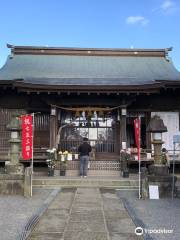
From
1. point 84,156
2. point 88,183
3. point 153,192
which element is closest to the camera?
point 153,192

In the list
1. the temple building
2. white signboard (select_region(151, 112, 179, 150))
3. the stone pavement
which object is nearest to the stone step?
the stone pavement

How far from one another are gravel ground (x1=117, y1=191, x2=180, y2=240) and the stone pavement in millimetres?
275

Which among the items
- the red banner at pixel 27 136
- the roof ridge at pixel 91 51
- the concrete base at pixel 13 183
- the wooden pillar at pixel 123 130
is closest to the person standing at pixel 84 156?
the wooden pillar at pixel 123 130

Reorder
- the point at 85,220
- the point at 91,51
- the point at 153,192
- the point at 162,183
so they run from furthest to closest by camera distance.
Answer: the point at 91,51 < the point at 162,183 < the point at 153,192 < the point at 85,220

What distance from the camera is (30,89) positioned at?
17.1m

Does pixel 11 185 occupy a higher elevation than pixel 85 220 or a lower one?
higher

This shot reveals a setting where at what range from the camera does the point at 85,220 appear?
25.8 ft

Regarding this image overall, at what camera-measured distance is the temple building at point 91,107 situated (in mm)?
17250

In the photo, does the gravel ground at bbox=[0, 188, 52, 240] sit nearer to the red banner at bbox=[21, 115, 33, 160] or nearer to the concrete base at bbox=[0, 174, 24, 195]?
the concrete base at bbox=[0, 174, 24, 195]

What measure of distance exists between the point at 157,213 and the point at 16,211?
3577 mm

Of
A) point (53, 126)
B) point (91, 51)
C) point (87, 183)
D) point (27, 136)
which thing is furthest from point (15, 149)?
point (91, 51)

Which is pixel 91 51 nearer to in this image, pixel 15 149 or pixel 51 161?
pixel 51 161

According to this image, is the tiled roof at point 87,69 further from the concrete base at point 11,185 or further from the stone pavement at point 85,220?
the stone pavement at point 85,220

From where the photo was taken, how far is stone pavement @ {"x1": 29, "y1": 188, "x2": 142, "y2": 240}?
660 cm
